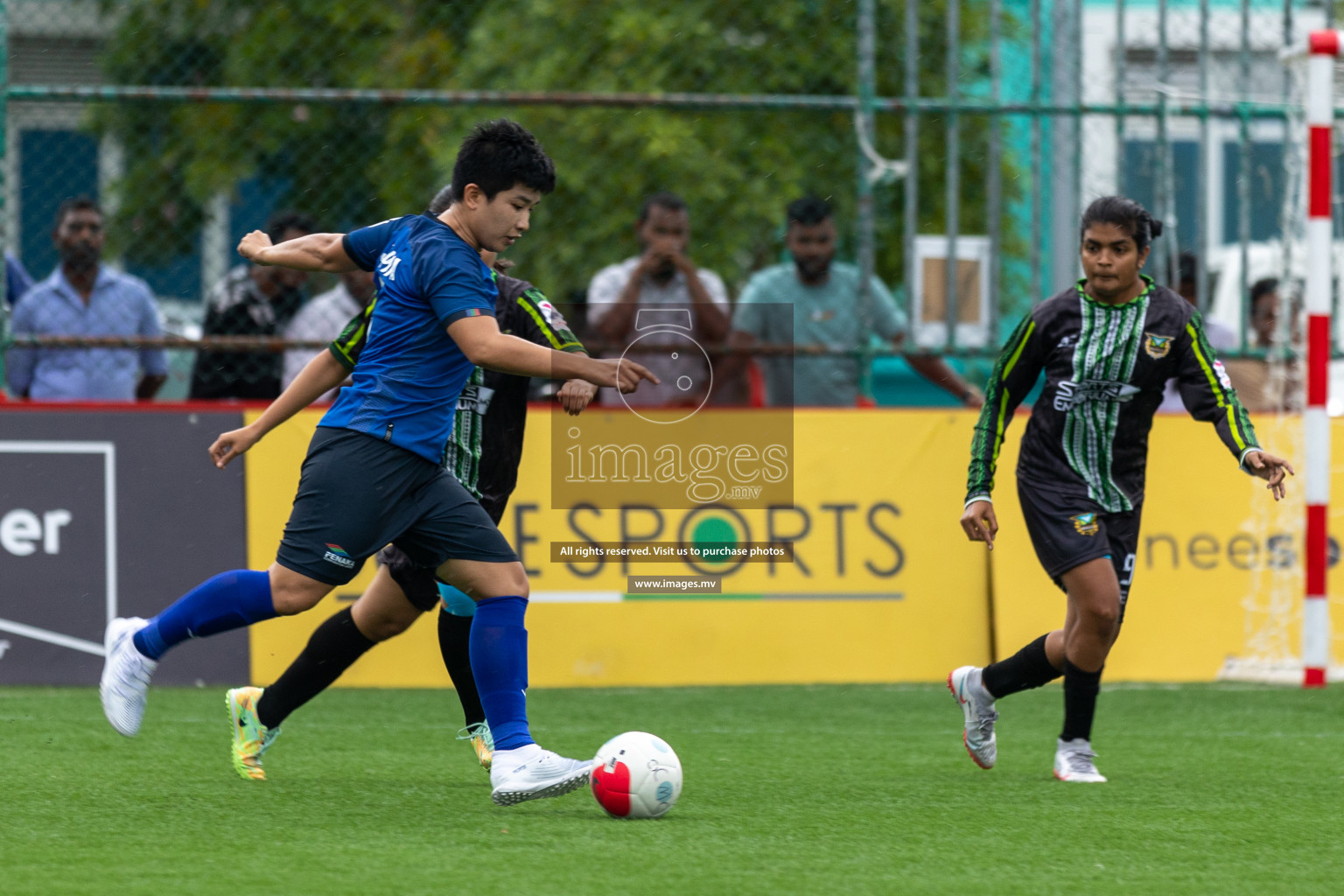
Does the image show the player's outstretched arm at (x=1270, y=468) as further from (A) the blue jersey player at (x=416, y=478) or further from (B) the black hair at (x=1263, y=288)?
(B) the black hair at (x=1263, y=288)

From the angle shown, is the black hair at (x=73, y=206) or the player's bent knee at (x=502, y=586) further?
the black hair at (x=73, y=206)

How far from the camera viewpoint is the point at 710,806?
16.4ft

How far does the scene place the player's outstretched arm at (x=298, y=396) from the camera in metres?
5.16

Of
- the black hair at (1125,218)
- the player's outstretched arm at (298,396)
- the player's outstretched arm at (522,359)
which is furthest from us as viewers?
the black hair at (1125,218)

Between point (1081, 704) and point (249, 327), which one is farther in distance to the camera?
point (249, 327)

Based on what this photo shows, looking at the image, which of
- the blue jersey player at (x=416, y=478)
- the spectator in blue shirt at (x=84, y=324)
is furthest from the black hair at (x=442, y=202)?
the spectator in blue shirt at (x=84, y=324)

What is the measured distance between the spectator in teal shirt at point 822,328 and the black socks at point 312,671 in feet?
10.6

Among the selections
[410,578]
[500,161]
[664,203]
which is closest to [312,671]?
[410,578]

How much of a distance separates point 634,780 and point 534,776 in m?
0.27

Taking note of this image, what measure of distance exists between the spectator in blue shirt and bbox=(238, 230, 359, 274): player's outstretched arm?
3370 millimetres

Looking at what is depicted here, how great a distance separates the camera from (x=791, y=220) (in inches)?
325

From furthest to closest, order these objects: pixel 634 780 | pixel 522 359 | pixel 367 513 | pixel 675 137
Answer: pixel 675 137, pixel 367 513, pixel 634 780, pixel 522 359

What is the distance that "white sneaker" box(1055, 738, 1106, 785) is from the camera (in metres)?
5.52

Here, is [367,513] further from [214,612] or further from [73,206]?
[73,206]
